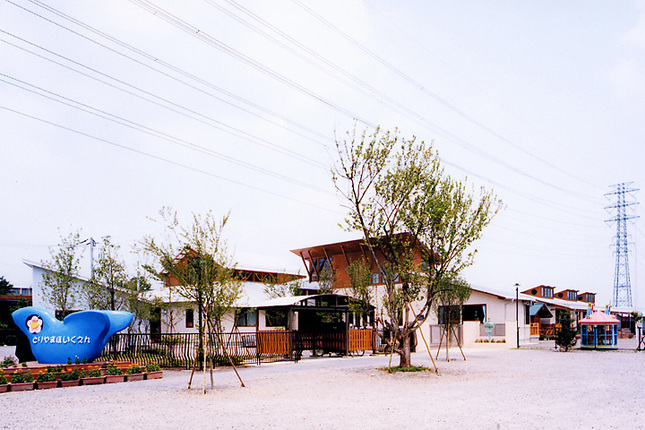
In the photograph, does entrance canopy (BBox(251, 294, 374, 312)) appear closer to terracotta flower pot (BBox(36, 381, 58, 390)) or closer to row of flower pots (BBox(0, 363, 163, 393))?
row of flower pots (BBox(0, 363, 163, 393))

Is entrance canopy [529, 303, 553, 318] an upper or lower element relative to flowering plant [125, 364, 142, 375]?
lower

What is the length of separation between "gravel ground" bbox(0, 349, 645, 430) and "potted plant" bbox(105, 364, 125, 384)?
0.58 meters

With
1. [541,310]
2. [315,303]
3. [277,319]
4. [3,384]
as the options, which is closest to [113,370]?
[3,384]

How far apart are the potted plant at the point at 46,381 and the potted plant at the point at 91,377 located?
0.82m

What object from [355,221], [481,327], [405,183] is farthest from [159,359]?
[481,327]

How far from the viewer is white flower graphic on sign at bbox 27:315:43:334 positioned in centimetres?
2080

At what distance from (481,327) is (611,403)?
25770mm

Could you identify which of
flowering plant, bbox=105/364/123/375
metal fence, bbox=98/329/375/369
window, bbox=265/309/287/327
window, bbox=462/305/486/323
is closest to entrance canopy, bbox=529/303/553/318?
window, bbox=462/305/486/323

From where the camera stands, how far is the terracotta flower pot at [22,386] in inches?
611

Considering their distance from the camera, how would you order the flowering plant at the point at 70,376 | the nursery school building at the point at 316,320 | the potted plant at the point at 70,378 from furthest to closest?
the nursery school building at the point at 316,320 < the flowering plant at the point at 70,376 < the potted plant at the point at 70,378

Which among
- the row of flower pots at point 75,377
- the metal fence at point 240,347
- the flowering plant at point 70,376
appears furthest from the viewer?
the metal fence at point 240,347

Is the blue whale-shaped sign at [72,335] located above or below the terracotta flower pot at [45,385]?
above

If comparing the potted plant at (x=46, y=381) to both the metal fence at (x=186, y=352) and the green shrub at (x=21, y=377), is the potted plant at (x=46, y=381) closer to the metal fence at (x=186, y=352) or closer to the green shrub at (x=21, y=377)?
the green shrub at (x=21, y=377)

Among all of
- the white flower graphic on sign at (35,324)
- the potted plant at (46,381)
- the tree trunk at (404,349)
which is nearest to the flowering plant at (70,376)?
the potted plant at (46,381)
